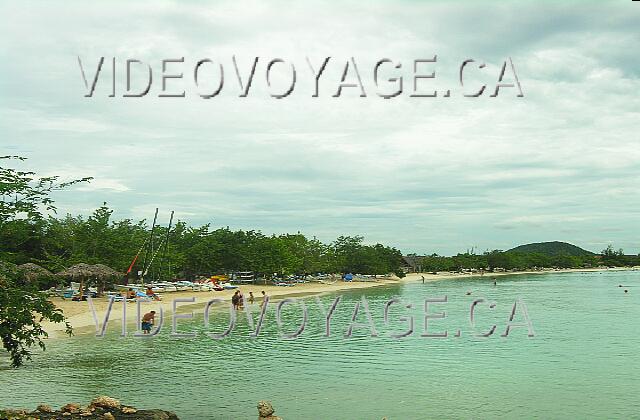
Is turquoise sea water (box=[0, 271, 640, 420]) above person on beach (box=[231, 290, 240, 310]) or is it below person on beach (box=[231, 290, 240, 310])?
below

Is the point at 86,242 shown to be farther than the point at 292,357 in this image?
Yes

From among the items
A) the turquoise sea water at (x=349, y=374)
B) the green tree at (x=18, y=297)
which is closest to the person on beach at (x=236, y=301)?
the turquoise sea water at (x=349, y=374)

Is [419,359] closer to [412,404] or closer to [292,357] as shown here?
[292,357]

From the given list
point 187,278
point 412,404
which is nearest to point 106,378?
point 412,404

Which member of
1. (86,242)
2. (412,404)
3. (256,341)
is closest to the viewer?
(412,404)

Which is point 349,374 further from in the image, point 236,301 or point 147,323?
point 236,301

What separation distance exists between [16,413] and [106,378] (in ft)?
21.6

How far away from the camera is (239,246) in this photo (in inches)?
2840

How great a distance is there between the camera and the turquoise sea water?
15.2 m

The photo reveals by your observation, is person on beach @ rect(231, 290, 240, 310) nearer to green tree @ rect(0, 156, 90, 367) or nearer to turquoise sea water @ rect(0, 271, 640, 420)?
turquoise sea water @ rect(0, 271, 640, 420)

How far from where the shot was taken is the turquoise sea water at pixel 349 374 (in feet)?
49.8

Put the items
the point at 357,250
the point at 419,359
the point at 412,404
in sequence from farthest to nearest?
the point at 357,250 → the point at 419,359 → the point at 412,404

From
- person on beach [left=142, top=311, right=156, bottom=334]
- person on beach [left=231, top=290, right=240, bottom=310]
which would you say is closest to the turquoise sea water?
person on beach [left=142, top=311, right=156, bottom=334]

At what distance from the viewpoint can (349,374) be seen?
19.2 metres
